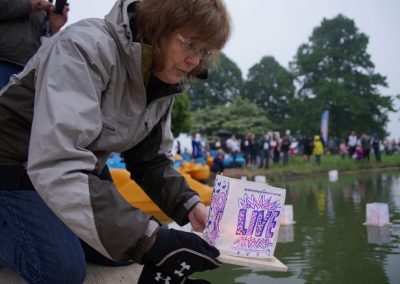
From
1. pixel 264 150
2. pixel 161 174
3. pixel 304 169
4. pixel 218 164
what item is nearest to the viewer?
pixel 161 174

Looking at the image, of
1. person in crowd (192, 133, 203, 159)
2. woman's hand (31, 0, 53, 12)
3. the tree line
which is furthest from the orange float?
the tree line

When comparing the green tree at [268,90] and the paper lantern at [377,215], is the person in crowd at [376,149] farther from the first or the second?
the green tree at [268,90]

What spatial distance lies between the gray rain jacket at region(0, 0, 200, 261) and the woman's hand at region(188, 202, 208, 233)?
42 cm

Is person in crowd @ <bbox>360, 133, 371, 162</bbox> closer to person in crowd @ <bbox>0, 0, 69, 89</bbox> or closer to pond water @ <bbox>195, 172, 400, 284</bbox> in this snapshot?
pond water @ <bbox>195, 172, 400, 284</bbox>

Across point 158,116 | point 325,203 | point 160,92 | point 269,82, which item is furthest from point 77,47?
point 269,82

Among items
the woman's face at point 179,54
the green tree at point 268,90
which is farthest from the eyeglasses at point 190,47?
the green tree at point 268,90

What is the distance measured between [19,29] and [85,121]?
50.2 inches

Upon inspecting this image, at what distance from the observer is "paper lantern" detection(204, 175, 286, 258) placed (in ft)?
5.74

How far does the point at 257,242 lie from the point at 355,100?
47.2 metres

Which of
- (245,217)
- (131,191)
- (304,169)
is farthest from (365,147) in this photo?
(245,217)

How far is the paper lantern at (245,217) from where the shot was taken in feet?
5.74

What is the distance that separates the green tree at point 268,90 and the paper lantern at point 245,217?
5970cm

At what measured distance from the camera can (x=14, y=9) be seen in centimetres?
242

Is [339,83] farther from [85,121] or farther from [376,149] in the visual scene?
[85,121]
